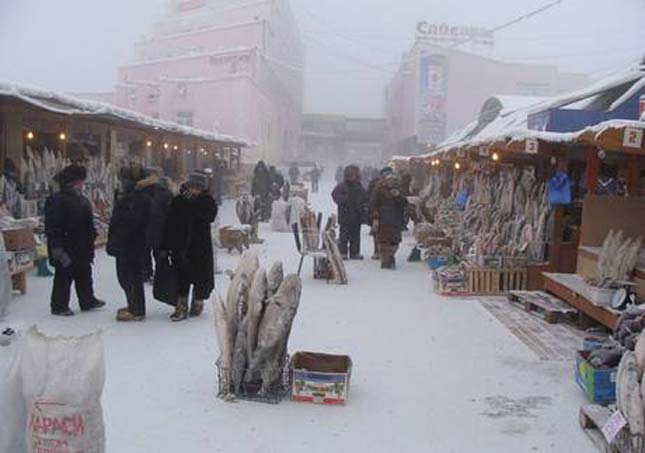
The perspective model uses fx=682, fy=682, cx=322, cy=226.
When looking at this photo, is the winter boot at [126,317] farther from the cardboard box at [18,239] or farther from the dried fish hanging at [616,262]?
the dried fish hanging at [616,262]

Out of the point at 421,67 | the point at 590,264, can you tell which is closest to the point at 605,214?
the point at 590,264

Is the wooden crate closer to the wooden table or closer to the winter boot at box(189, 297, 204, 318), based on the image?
the wooden table

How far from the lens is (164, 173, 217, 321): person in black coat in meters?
6.72

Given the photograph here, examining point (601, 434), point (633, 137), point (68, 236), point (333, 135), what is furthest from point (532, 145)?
point (333, 135)

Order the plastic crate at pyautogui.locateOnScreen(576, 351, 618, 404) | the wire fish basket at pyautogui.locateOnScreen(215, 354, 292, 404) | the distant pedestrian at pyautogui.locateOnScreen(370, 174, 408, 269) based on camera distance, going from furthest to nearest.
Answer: the distant pedestrian at pyautogui.locateOnScreen(370, 174, 408, 269) → the wire fish basket at pyautogui.locateOnScreen(215, 354, 292, 404) → the plastic crate at pyautogui.locateOnScreen(576, 351, 618, 404)

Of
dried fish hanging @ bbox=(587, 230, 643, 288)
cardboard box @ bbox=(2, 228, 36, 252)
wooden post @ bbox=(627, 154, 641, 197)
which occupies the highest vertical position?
wooden post @ bbox=(627, 154, 641, 197)

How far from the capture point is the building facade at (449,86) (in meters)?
48.2

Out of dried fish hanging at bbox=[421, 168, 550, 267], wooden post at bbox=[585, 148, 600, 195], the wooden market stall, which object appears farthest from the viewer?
dried fish hanging at bbox=[421, 168, 550, 267]

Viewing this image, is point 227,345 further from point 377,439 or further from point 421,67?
point 421,67

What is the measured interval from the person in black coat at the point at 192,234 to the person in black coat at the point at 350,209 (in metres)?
5.14

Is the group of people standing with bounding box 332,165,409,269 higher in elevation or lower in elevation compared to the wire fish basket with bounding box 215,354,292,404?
higher

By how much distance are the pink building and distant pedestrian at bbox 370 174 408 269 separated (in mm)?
25028

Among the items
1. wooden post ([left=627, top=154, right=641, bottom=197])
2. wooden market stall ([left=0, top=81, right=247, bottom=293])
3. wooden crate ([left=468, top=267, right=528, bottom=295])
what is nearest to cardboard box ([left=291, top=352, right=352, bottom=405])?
wooden market stall ([left=0, top=81, right=247, bottom=293])

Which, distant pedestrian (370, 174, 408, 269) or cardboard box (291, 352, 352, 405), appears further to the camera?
distant pedestrian (370, 174, 408, 269)
